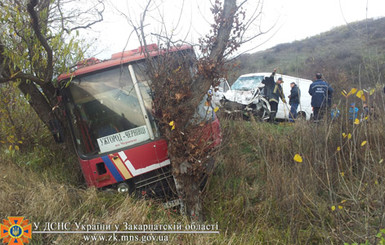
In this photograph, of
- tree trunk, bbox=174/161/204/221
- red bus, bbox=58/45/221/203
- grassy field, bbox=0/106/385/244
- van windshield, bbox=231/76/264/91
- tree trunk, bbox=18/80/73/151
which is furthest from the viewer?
van windshield, bbox=231/76/264/91

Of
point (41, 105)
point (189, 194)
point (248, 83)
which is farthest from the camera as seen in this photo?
point (248, 83)

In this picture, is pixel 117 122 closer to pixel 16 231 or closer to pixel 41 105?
pixel 16 231

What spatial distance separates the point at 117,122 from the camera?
3543mm

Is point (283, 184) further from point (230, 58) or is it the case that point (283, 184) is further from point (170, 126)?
point (230, 58)

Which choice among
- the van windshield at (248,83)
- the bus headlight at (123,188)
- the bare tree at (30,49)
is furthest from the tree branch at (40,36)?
the van windshield at (248,83)

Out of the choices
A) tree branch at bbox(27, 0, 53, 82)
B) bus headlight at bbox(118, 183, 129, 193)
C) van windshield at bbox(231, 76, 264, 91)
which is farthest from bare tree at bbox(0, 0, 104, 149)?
van windshield at bbox(231, 76, 264, 91)

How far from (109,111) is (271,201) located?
251 centimetres

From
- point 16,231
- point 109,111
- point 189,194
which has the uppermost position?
point 109,111

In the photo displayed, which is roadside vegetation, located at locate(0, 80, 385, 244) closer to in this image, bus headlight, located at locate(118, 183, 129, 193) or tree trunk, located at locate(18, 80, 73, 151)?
bus headlight, located at locate(118, 183, 129, 193)

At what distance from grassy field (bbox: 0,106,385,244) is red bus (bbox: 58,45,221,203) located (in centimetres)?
30

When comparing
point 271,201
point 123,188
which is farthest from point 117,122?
point 271,201

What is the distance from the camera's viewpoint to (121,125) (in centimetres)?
354

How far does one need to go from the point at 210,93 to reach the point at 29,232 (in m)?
2.78

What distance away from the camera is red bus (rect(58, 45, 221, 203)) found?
3.50 m
